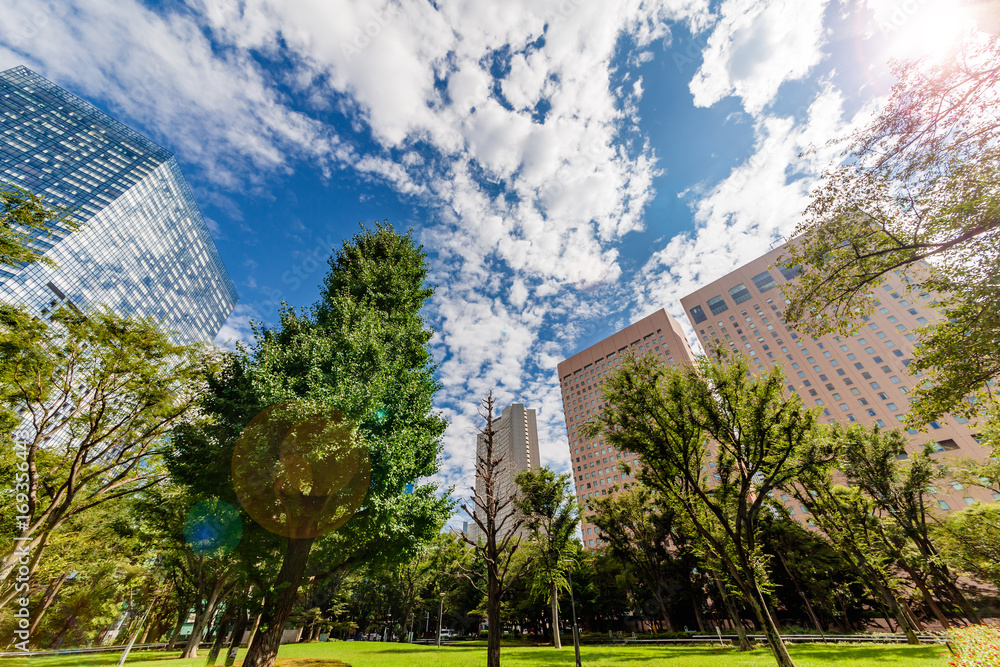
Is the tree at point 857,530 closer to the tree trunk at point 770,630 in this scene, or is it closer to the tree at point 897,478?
the tree at point 897,478

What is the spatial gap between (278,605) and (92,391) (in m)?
9.79

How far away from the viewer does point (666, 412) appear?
1374cm

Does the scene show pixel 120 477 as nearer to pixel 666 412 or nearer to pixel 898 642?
pixel 666 412

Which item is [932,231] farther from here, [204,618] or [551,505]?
[204,618]

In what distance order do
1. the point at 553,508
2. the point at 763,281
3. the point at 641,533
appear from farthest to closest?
the point at 763,281, the point at 641,533, the point at 553,508

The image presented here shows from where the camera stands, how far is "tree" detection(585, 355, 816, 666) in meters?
12.3

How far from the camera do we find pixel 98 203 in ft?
234

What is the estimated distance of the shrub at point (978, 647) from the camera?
754 centimetres

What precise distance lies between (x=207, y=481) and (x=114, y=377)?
551 centimetres

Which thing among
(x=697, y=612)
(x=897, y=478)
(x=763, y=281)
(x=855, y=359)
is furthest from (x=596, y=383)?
(x=897, y=478)

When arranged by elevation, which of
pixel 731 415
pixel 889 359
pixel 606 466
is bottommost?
pixel 731 415

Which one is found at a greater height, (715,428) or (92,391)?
(92,391)

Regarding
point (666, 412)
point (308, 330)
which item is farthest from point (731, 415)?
point (308, 330)

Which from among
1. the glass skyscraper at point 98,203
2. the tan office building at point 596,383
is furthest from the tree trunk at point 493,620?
the glass skyscraper at point 98,203
